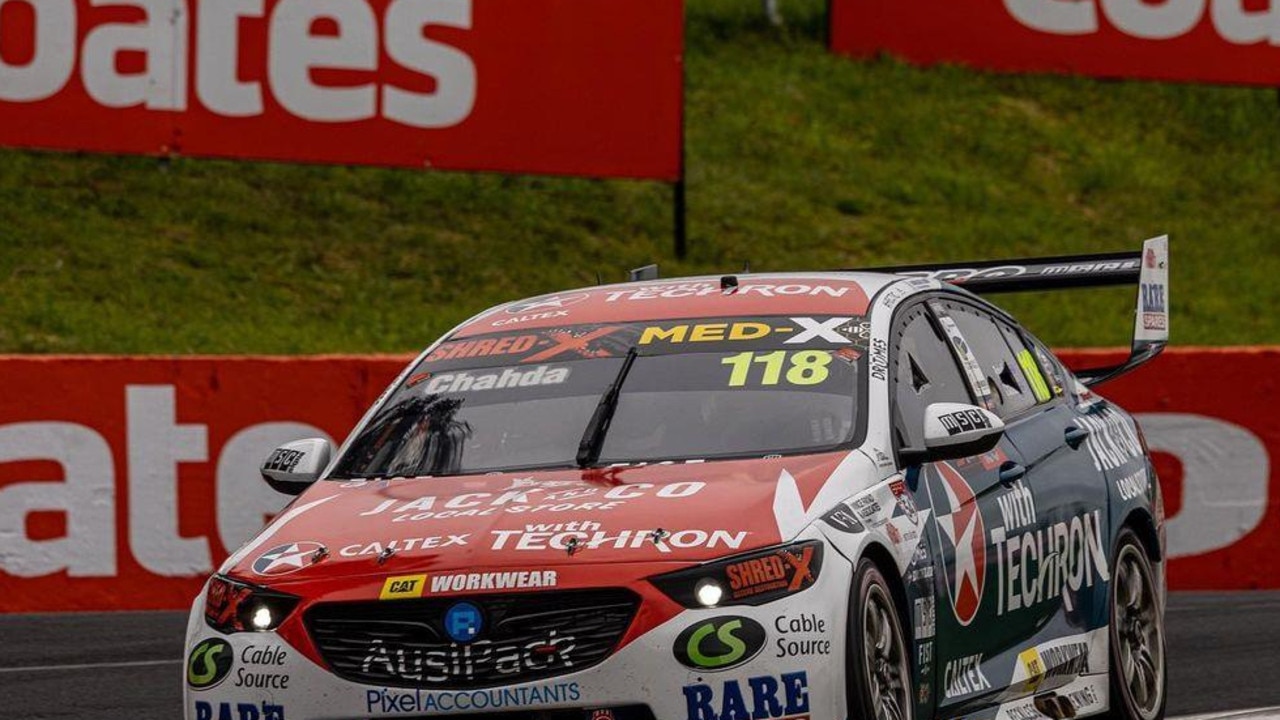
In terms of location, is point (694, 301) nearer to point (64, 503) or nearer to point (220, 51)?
point (64, 503)

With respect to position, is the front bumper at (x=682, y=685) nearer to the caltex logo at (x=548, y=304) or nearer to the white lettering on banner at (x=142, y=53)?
the caltex logo at (x=548, y=304)

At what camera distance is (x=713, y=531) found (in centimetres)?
600

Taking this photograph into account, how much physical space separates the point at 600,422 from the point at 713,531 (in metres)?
1.10

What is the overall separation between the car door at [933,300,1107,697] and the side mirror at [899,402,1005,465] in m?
0.45

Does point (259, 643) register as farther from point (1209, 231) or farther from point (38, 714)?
point (1209, 231)

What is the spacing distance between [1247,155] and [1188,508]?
52.7 feet

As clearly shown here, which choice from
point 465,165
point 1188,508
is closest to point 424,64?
point 465,165

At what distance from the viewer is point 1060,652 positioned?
25.3 ft

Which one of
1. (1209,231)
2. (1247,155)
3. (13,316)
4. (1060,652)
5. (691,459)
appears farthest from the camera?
(1247,155)

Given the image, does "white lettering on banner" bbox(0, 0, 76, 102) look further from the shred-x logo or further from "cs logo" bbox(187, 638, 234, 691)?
"cs logo" bbox(187, 638, 234, 691)

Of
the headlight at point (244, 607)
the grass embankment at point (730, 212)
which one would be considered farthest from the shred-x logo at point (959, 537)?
the grass embankment at point (730, 212)

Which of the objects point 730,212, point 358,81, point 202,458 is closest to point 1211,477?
point 202,458

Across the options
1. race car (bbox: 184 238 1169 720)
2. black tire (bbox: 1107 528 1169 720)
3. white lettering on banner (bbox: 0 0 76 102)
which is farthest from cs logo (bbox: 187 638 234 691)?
white lettering on banner (bbox: 0 0 76 102)

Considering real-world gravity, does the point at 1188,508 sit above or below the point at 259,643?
below
